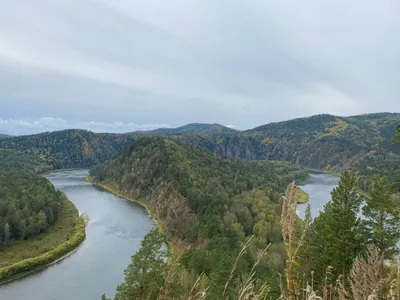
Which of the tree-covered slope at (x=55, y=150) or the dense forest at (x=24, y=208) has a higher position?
the tree-covered slope at (x=55, y=150)

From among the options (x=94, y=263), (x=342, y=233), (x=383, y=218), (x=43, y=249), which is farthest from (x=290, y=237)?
(x=43, y=249)

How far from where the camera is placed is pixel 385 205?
68.1 feet

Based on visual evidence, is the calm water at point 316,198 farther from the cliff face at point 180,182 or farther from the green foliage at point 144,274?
the green foliage at point 144,274

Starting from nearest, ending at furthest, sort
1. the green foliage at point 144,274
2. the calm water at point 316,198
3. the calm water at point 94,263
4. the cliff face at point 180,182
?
the green foliage at point 144,274
the calm water at point 94,263
the cliff face at point 180,182
the calm water at point 316,198

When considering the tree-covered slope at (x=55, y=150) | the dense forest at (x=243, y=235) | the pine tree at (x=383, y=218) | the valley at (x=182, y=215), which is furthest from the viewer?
the tree-covered slope at (x=55, y=150)

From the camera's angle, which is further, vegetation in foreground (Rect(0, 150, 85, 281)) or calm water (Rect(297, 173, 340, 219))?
calm water (Rect(297, 173, 340, 219))

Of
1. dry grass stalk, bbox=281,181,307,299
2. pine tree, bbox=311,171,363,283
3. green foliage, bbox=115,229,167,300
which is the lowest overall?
green foliage, bbox=115,229,167,300

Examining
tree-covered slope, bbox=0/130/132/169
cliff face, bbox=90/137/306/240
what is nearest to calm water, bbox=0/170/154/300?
cliff face, bbox=90/137/306/240

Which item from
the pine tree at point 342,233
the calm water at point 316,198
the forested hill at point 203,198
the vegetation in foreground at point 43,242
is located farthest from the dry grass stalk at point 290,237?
the calm water at point 316,198

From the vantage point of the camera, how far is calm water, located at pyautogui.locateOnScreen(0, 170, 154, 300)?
126 ft

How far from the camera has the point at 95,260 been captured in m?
48.3

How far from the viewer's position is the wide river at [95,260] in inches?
1512

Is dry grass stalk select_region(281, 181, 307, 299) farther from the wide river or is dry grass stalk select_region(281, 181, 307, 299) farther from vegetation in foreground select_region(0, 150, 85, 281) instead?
vegetation in foreground select_region(0, 150, 85, 281)

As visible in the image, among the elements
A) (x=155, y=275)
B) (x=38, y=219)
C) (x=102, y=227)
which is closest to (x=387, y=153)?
(x=102, y=227)
